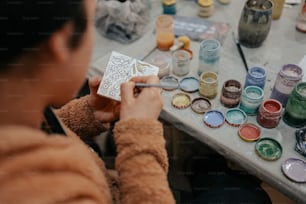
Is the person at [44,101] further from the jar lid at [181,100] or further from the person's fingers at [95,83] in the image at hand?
the jar lid at [181,100]

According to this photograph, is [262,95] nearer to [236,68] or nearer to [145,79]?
[236,68]

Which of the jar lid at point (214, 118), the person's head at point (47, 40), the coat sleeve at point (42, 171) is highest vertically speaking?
the person's head at point (47, 40)

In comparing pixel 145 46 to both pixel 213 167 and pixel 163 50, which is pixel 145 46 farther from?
pixel 213 167

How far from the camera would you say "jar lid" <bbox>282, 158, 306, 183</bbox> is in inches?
30.4

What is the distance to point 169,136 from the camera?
1.23m

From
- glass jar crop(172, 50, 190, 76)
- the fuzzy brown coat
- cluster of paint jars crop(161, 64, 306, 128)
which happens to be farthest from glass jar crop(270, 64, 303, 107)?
the fuzzy brown coat

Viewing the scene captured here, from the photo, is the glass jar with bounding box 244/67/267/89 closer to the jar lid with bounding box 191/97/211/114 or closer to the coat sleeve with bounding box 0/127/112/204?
the jar lid with bounding box 191/97/211/114

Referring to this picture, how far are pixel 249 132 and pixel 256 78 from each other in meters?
0.14

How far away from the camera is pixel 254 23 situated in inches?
40.1

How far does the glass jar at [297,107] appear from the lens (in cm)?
83

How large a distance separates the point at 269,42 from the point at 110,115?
21.3 inches

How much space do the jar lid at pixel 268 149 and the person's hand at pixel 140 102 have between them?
25 cm

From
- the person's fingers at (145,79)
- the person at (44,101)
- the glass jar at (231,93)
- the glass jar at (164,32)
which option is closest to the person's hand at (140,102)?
the person's fingers at (145,79)

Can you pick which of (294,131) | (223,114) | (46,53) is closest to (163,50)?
(223,114)
